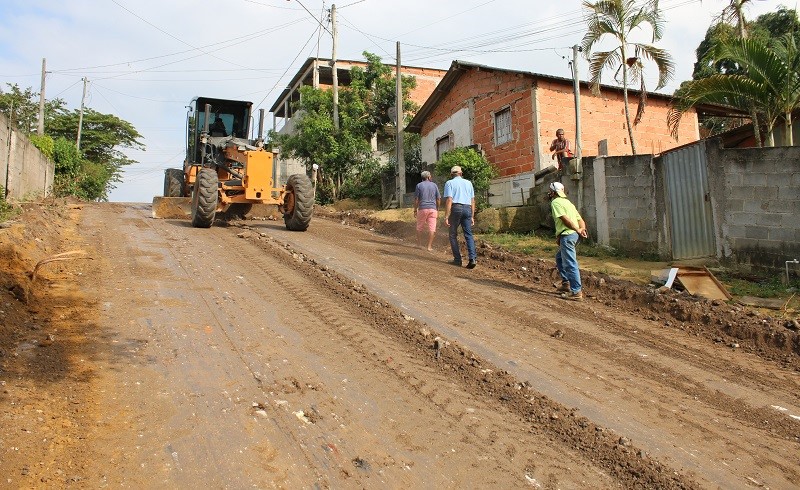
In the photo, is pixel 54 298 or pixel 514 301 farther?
pixel 514 301

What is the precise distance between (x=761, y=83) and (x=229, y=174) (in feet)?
36.4

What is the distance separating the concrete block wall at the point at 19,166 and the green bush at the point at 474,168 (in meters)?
10.8

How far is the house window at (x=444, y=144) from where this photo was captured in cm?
2102

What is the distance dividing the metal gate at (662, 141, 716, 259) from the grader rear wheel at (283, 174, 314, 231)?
281 inches

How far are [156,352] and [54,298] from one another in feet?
7.40

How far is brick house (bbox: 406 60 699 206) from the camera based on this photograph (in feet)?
53.6

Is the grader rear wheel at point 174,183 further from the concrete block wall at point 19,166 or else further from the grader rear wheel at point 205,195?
the grader rear wheel at point 205,195

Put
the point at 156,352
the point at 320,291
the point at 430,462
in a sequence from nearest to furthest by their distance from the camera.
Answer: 1. the point at 430,462
2. the point at 156,352
3. the point at 320,291

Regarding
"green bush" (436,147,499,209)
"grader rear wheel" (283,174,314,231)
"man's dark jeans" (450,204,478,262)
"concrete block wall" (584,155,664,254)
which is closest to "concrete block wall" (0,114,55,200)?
"grader rear wheel" (283,174,314,231)

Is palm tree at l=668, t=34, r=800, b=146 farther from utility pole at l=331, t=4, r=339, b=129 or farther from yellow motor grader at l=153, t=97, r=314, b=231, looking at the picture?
utility pole at l=331, t=4, r=339, b=129

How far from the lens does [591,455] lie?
3973 mm

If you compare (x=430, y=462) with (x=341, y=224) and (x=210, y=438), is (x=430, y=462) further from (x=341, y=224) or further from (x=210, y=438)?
(x=341, y=224)

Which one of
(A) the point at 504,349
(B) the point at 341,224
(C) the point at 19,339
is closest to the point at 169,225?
(B) the point at 341,224

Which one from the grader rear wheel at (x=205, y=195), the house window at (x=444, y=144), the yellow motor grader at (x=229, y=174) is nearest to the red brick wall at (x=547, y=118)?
the house window at (x=444, y=144)
